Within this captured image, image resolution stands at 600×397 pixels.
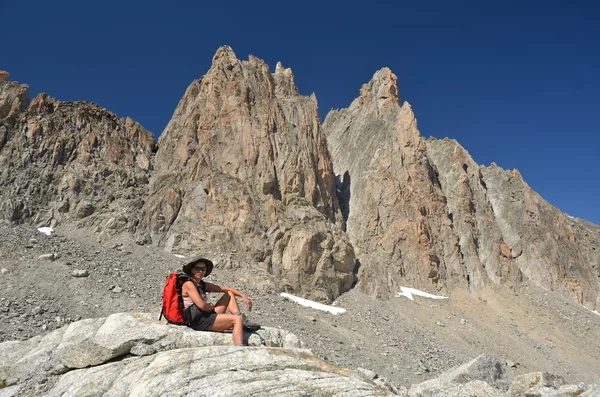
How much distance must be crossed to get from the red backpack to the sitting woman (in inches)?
3.7

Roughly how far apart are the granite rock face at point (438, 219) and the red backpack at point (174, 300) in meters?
32.5

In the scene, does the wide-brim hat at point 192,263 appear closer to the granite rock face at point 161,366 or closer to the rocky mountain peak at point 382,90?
the granite rock face at point 161,366

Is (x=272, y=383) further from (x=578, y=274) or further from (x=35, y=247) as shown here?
(x=578, y=274)

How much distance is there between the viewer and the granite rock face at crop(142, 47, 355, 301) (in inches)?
1452

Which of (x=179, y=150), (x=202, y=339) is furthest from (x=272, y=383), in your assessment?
(x=179, y=150)

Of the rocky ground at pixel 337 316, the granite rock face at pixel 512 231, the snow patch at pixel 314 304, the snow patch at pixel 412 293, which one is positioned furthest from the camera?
the granite rock face at pixel 512 231

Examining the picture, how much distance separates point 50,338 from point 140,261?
77.1ft

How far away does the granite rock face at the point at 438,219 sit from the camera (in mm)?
46781

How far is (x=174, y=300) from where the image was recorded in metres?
8.13

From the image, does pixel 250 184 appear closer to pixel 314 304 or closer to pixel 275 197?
pixel 275 197

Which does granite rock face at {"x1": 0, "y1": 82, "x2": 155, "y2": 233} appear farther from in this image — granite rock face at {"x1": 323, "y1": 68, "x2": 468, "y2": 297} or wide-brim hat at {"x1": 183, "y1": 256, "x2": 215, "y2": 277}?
wide-brim hat at {"x1": 183, "y1": 256, "x2": 215, "y2": 277}

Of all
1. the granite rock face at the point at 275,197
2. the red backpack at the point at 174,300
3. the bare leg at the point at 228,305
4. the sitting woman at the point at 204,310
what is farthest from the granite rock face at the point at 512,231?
the red backpack at the point at 174,300

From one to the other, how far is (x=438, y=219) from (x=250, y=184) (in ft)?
80.4

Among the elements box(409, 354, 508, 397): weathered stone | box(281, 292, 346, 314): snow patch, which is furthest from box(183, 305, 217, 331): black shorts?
box(281, 292, 346, 314): snow patch
